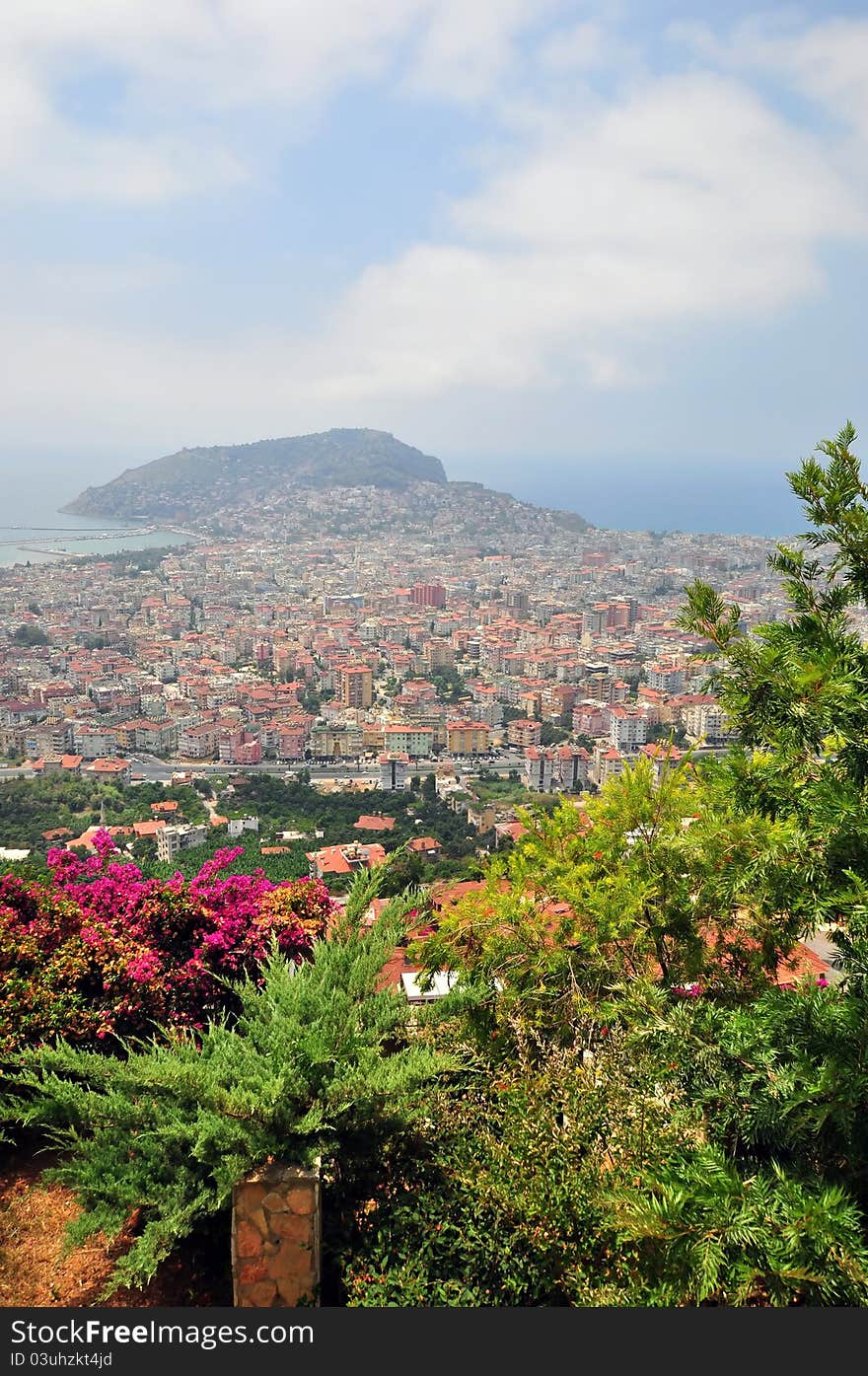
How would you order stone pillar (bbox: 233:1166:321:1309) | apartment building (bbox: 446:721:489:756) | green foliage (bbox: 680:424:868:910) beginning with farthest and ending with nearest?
apartment building (bbox: 446:721:489:756) → stone pillar (bbox: 233:1166:321:1309) → green foliage (bbox: 680:424:868:910)

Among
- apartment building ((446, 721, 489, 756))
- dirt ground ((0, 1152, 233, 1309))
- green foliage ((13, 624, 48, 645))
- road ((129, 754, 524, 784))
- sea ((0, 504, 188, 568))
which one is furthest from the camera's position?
sea ((0, 504, 188, 568))

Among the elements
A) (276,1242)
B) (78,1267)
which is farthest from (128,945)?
(276,1242)

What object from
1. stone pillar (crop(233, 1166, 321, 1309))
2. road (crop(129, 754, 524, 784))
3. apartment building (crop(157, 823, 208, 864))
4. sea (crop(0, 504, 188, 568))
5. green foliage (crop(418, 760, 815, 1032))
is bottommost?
road (crop(129, 754, 524, 784))

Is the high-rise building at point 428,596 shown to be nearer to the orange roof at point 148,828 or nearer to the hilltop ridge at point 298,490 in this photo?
the hilltop ridge at point 298,490

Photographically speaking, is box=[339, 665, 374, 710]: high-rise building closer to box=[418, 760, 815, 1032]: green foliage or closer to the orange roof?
the orange roof

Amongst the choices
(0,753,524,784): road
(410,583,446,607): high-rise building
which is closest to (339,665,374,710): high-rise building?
A: (0,753,524,784): road

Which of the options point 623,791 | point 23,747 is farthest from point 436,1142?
point 23,747

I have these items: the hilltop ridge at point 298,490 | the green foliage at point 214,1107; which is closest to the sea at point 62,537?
the hilltop ridge at point 298,490
